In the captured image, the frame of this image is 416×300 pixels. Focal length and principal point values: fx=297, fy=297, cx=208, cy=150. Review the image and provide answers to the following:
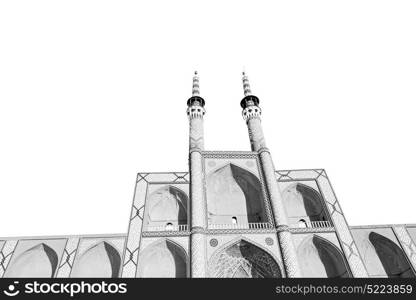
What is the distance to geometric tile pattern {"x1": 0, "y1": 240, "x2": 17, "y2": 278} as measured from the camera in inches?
577

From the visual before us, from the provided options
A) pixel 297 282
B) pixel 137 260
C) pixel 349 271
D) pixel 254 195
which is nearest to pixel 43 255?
pixel 137 260

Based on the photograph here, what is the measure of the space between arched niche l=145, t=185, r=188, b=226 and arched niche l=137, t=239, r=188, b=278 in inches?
83.2

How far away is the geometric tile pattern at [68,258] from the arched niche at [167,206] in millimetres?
3958

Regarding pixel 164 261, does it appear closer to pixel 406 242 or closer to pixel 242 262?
pixel 242 262

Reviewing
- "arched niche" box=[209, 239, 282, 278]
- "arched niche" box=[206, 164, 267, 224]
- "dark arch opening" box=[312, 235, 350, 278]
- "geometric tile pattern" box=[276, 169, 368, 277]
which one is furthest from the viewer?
"arched niche" box=[206, 164, 267, 224]

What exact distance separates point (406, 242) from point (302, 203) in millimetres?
5462

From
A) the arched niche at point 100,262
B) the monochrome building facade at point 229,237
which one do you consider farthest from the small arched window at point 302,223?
the arched niche at point 100,262

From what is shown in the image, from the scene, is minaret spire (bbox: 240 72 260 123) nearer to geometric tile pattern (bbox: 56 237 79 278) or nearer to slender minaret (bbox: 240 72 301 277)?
slender minaret (bbox: 240 72 301 277)

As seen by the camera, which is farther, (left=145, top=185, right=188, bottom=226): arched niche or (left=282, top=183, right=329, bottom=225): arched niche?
(left=282, top=183, right=329, bottom=225): arched niche

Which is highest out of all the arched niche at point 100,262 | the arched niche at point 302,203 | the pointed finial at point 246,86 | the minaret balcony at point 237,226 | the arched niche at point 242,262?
the pointed finial at point 246,86

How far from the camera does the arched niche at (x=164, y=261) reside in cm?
1430

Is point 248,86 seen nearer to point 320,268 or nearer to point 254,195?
point 254,195

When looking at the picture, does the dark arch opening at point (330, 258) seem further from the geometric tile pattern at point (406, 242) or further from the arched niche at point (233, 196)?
the geometric tile pattern at point (406, 242)

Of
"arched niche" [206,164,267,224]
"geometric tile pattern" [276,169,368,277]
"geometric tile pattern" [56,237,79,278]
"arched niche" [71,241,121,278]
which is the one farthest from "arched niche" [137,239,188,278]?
"geometric tile pattern" [276,169,368,277]
